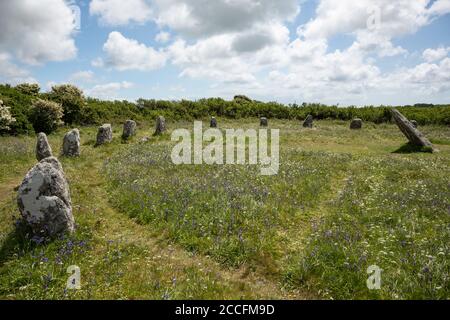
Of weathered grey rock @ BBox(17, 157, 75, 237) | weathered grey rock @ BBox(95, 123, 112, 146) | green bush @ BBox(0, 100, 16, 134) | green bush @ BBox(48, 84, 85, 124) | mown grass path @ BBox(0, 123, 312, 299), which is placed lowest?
mown grass path @ BBox(0, 123, 312, 299)

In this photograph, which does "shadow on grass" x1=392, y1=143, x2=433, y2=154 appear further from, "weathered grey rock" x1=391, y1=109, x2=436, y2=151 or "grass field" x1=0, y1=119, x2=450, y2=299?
"grass field" x1=0, y1=119, x2=450, y2=299

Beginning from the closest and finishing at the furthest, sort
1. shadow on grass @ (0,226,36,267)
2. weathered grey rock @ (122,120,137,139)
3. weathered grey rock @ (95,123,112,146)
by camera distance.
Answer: shadow on grass @ (0,226,36,267) < weathered grey rock @ (95,123,112,146) < weathered grey rock @ (122,120,137,139)

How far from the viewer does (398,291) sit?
8039 millimetres

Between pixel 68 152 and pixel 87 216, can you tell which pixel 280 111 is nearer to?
pixel 68 152

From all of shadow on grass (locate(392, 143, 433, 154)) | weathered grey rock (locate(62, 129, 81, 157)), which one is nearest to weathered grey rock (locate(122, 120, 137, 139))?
weathered grey rock (locate(62, 129, 81, 157))

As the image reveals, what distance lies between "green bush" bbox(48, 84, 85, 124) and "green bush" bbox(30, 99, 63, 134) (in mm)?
5194

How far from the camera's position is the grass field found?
8.45m

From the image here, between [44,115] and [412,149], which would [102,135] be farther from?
[412,149]

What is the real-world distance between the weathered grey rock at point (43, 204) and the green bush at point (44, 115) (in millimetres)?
26460

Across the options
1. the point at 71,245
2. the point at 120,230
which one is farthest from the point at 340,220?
the point at 71,245

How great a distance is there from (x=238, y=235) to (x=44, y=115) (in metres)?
30.3

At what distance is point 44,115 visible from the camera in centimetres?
3403

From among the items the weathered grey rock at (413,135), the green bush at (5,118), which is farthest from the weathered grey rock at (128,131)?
the weathered grey rock at (413,135)

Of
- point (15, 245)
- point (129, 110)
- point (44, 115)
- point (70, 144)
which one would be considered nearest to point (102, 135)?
point (70, 144)
